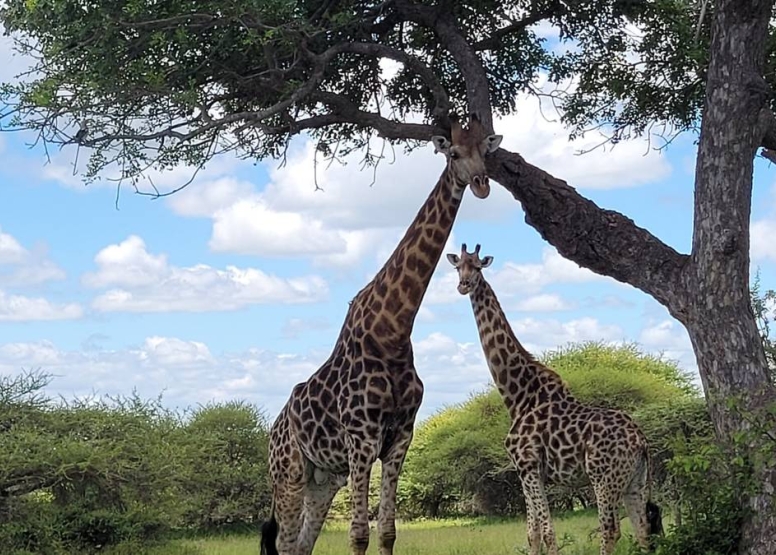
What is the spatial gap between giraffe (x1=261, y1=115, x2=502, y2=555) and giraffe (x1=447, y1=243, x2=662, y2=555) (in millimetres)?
1735

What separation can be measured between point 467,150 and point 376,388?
1.68 metres

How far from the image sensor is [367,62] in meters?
12.3

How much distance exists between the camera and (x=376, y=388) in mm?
7133

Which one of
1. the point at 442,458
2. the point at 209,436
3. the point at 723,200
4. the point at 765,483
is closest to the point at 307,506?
the point at 765,483

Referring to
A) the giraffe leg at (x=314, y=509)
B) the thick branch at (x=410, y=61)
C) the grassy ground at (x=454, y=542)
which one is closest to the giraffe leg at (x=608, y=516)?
the grassy ground at (x=454, y=542)

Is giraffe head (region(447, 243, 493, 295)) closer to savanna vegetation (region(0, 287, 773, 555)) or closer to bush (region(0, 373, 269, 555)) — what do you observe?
savanna vegetation (region(0, 287, 773, 555))

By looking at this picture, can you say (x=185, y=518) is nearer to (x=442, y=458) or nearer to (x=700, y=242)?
(x=442, y=458)

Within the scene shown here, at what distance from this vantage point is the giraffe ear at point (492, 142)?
24.3 feet

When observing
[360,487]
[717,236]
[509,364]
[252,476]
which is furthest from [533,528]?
[252,476]

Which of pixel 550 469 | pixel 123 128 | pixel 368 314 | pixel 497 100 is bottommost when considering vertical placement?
pixel 550 469

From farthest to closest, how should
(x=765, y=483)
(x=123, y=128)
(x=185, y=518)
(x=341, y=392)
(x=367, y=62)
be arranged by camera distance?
(x=185, y=518) < (x=367, y=62) < (x=123, y=128) < (x=765, y=483) < (x=341, y=392)

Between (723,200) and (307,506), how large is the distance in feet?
13.4

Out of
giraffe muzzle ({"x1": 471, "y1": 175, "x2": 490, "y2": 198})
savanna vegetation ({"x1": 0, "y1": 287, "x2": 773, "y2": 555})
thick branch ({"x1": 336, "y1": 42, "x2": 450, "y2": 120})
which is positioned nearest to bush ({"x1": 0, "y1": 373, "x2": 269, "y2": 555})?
savanna vegetation ({"x1": 0, "y1": 287, "x2": 773, "y2": 555})

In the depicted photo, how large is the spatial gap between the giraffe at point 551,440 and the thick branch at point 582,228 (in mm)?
764
